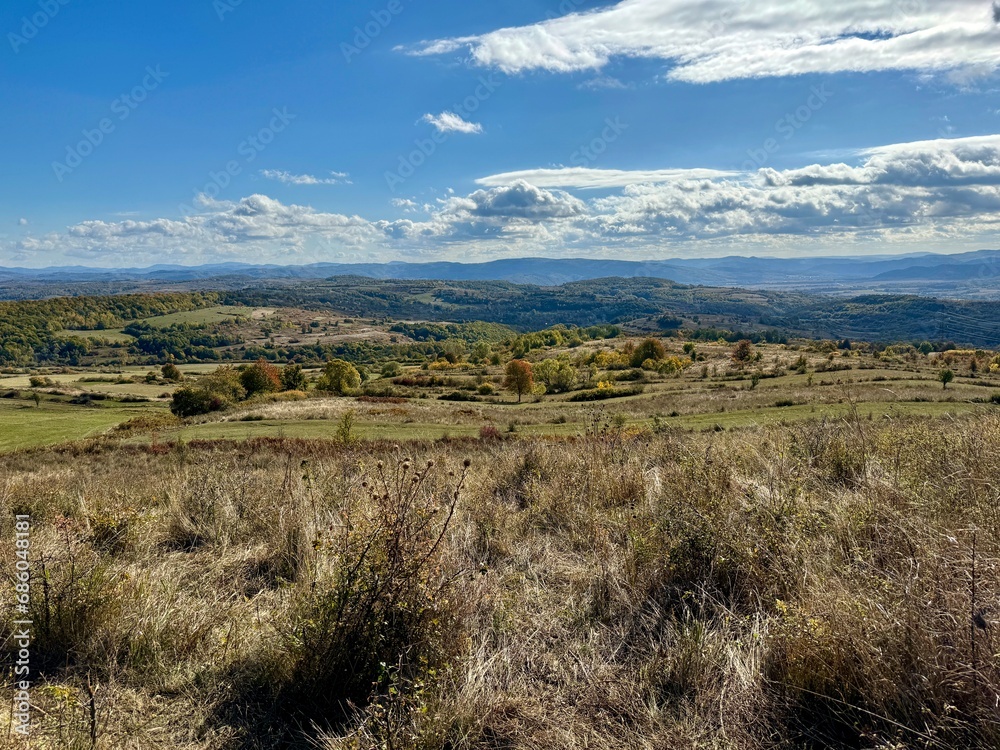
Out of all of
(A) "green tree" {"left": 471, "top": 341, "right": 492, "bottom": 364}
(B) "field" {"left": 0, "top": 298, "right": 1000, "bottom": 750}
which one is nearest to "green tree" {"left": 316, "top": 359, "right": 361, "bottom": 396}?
(A) "green tree" {"left": 471, "top": 341, "right": 492, "bottom": 364}

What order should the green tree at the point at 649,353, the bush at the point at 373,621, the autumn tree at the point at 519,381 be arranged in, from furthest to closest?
the green tree at the point at 649,353 → the autumn tree at the point at 519,381 → the bush at the point at 373,621

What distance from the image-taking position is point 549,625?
347cm

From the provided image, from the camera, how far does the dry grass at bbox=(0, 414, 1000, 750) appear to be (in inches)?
96.3

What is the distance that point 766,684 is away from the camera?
2744mm

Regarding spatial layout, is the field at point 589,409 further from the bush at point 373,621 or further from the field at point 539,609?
the bush at point 373,621

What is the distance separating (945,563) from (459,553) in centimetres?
299

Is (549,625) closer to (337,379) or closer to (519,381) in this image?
(519,381)

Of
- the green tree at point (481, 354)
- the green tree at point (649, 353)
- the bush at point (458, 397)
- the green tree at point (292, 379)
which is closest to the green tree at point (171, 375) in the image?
the green tree at point (292, 379)

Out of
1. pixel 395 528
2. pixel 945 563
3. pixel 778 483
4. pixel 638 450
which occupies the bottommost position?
pixel 638 450

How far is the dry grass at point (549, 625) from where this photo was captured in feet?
8.03

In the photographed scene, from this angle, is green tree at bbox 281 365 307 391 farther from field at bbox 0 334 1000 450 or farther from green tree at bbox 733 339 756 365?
green tree at bbox 733 339 756 365

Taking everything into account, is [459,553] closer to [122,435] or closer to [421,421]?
[421,421]

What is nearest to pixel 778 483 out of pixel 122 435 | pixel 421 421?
pixel 421 421

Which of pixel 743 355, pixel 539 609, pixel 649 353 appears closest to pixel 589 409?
pixel 539 609
